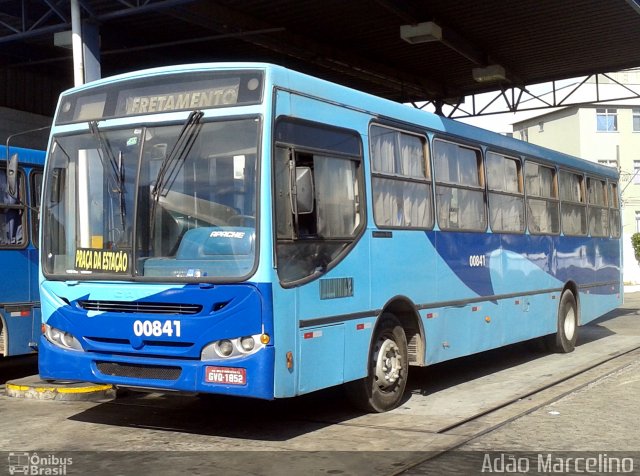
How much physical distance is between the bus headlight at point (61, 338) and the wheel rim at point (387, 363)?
9.48 feet

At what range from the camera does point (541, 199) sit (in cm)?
1257

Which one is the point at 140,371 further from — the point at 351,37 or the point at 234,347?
the point at 351,37

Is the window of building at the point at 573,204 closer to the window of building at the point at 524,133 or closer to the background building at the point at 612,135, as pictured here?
the background building at the point at 612,135

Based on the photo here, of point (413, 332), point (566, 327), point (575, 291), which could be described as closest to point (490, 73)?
point (575, 291)

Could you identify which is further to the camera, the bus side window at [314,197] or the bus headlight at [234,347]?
the bus side window at [314,197]

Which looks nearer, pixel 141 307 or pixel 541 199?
pixel 141 307

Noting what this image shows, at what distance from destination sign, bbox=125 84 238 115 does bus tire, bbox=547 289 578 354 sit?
788 centimetres

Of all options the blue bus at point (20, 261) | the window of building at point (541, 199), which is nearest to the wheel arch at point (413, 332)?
the window of building at point (541, 199)

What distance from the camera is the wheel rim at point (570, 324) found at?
13.4 meters

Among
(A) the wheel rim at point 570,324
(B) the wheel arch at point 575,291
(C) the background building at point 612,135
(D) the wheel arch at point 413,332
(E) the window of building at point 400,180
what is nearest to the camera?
(E) the window of building at point 400,180

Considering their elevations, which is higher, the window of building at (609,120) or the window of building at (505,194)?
the window of building at (609,120)

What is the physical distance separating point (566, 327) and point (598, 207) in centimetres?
294

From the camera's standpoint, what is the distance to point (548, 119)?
52.2 meters

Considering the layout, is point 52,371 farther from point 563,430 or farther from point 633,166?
point 633,166
